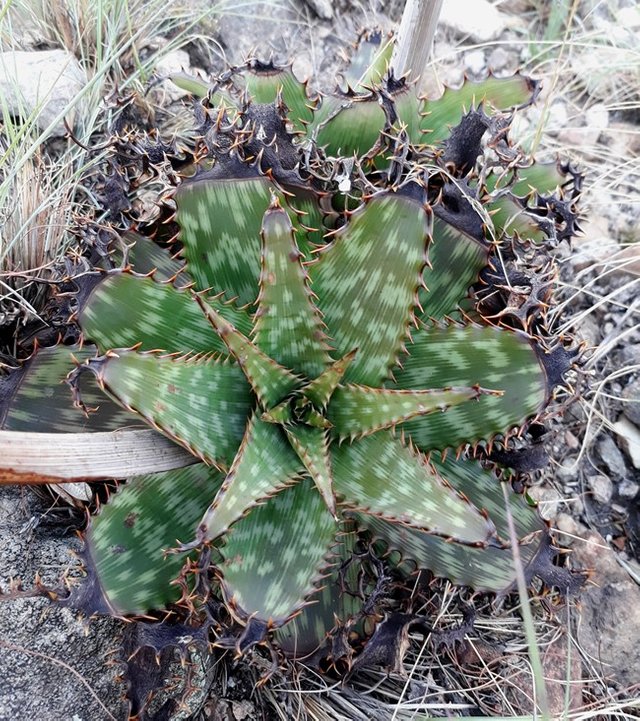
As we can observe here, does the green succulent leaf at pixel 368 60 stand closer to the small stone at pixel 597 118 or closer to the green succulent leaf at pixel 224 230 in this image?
the green succulent leaf at pixel 224 230

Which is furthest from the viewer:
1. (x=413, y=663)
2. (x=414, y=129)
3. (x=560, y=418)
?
(x=560, y=418)

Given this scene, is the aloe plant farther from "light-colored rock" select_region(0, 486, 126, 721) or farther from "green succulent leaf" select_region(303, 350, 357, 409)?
"light-colored rock" select_region(0, 486, 126, 721)

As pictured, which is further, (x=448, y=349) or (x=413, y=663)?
(x=413, y=663)

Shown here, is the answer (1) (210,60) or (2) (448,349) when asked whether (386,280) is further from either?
(1) (210,60)

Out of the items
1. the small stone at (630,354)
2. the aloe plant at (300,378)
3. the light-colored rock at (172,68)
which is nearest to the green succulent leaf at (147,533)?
the aloe plant at (300,378)

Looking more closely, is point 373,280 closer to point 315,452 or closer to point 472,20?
point 315,452

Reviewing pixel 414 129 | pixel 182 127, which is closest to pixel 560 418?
pixel 414 129
